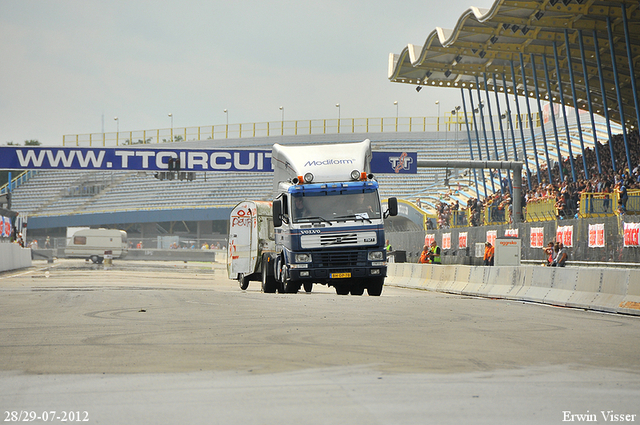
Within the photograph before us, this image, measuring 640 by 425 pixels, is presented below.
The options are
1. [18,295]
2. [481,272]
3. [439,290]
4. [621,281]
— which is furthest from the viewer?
[439,290]

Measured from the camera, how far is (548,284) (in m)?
19.0

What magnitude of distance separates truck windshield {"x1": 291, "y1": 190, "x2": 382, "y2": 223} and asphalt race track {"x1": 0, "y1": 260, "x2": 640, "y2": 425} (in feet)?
14.2

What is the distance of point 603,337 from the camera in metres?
10.7

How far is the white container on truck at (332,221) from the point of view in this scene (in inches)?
715

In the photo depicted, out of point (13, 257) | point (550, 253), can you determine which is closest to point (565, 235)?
point (550, 253)

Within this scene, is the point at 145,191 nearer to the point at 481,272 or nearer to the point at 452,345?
the point at 481,272

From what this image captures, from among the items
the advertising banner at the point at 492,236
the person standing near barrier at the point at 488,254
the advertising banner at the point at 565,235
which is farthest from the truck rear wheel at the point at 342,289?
the advertising banner at the point at 492,236

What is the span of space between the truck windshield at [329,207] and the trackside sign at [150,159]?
1723 cm

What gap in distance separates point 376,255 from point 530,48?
3028 cm

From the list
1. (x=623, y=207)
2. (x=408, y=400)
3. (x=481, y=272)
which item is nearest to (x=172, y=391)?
(x=408, y=400)

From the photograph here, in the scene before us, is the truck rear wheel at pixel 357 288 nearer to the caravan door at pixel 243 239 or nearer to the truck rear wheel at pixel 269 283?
the truck rear wheel at pixel 269 283

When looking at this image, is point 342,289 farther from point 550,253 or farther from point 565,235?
point 565,235

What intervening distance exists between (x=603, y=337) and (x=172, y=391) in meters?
6.62

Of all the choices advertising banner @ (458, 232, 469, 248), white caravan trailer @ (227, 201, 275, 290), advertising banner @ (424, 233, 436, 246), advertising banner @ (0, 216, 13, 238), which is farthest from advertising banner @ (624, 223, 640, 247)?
advertising banner @ (0, 216, 13, 238)
